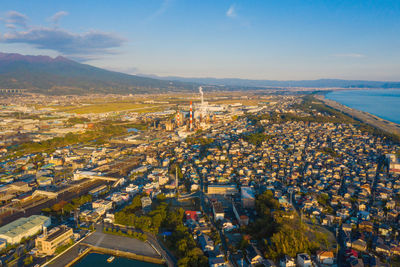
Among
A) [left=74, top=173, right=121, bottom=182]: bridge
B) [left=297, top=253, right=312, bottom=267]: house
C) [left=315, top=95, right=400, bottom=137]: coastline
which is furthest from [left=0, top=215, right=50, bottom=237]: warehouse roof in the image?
[left=315, top=95, right=400, bottom=137]: coastline

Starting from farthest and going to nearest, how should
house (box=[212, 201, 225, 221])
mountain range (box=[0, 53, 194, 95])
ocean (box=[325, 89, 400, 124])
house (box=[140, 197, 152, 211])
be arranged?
mountain range (box=[0, 53, 194, 95]), ocean (box=[325, 89, 400, 124]), house (box=[140, 197, 152, 211]), house (box=[212, 201, 225, 221])

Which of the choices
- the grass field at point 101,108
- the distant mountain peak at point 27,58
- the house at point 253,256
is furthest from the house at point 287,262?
the distant mountain peak at point 27,58

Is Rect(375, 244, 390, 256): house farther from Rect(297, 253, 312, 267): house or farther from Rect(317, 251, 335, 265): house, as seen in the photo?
Rect(297, 253, 312, 267): house

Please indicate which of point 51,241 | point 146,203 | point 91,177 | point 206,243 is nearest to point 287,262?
point 206,243

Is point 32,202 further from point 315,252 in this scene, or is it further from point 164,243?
point 315,252

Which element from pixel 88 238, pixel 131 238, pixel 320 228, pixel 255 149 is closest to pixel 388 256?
pixel 320 228

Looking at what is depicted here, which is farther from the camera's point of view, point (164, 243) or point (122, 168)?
point (122, 168)

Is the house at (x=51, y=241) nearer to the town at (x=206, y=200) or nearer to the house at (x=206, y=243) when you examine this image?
the town at (x=206, y=200)
